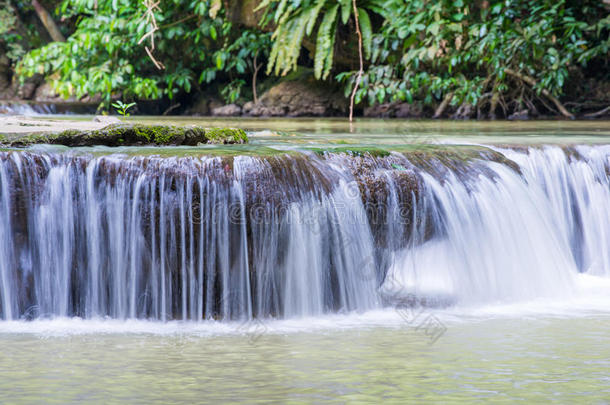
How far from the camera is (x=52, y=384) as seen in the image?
2793mm

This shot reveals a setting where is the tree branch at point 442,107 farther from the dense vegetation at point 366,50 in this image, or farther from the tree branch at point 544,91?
the tree branch at point 544,91

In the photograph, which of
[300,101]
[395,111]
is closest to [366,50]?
[395,111]

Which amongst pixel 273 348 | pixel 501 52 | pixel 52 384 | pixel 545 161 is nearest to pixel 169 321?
pixel 273 348

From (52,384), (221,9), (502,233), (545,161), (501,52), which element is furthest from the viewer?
(221,9)

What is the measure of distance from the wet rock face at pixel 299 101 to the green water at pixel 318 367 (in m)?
8.78

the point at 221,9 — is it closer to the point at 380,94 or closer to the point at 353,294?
the point at 380,94

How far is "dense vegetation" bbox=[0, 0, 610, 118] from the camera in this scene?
31.7 ft

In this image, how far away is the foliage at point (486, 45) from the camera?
9.46m

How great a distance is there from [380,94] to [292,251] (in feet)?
21.4

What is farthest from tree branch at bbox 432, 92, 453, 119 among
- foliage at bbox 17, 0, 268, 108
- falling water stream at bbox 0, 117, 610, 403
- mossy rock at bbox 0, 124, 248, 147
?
mossy rock at bbox 0, 124, 248, 147

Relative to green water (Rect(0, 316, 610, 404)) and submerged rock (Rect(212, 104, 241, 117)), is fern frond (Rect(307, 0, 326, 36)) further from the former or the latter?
green water (Rect(0, 316, 610, 404))

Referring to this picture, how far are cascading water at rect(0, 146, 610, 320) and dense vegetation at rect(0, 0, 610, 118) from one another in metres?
5.46

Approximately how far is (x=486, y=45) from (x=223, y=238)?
641 cm

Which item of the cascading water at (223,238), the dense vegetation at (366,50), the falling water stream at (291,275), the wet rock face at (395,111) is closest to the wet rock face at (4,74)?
the dense vegetation at (366,50)
